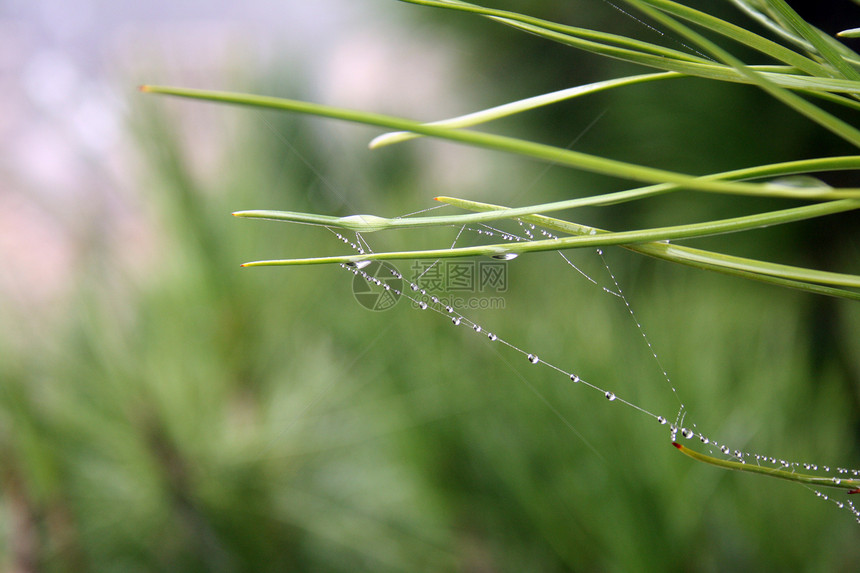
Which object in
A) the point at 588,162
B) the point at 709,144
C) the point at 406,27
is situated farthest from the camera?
the point at 406,27

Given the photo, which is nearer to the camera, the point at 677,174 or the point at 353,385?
the point at 677,174

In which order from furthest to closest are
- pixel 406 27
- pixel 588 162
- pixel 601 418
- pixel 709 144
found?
pixel 406 27
pixel 709 144
pixel 601 418
pixel 588 162

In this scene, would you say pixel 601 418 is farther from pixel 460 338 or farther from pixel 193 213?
pixel 193 213

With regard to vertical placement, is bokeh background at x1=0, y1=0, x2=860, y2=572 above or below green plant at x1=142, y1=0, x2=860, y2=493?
below

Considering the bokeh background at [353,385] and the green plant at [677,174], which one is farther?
the bokeh background at [353,385]

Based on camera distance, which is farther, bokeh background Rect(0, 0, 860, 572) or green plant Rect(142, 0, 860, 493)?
bokeh background Rect(0, 0, 860, 572)

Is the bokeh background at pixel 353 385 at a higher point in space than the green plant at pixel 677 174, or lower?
lower

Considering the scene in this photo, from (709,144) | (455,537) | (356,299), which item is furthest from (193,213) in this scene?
(709,144)

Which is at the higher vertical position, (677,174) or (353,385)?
(677,174)
